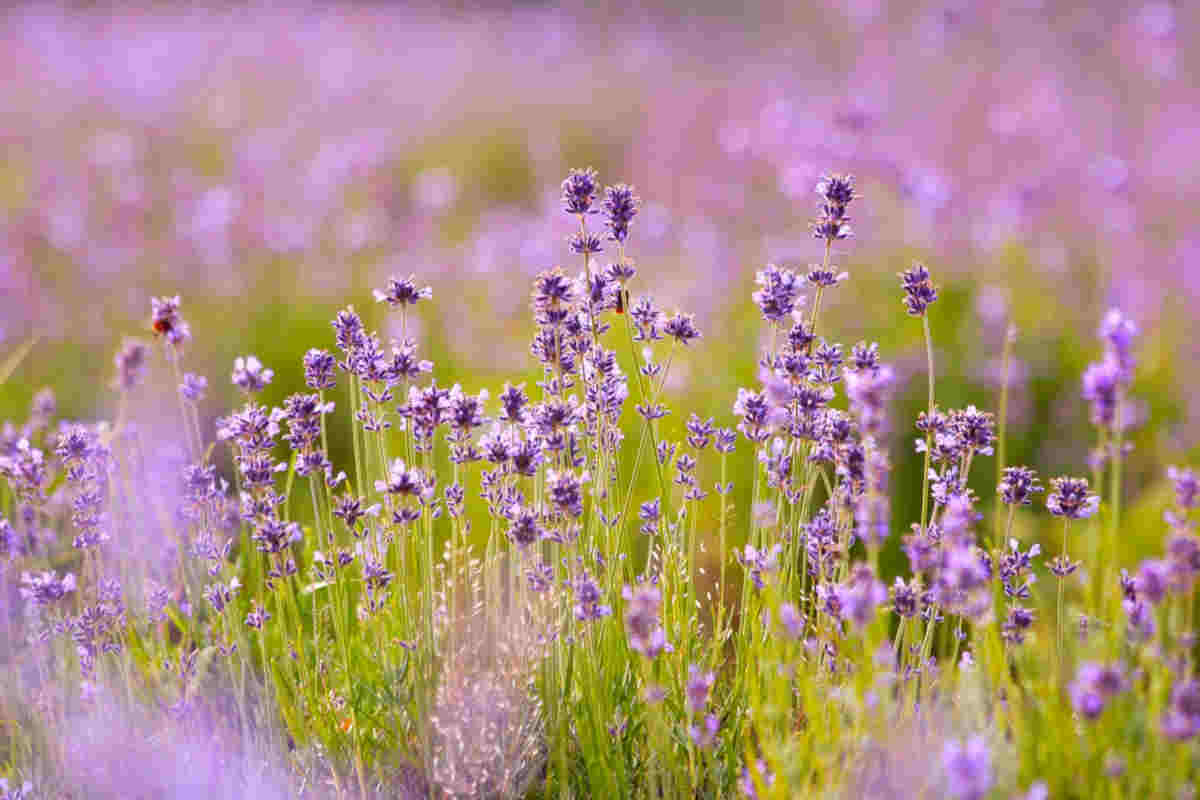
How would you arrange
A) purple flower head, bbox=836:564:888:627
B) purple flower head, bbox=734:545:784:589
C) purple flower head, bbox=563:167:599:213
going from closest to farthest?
purple flower head, bbox=836:564:888:627
purple flower head, bbox=734:545:784:589
purple flower head, bbox=563:167:599:213

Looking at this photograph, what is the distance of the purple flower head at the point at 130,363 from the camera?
68.6 inches

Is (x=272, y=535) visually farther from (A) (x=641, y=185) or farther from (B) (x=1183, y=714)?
(A) (x=641, y=185)

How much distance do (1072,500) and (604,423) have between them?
2.36 feet

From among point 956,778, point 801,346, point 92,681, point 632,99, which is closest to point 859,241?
point 801,346

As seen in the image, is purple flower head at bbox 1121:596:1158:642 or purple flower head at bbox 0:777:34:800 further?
purple flower head at bbox 0:777:34:800

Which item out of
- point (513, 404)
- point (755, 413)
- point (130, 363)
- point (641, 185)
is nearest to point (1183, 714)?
point (755, 413)

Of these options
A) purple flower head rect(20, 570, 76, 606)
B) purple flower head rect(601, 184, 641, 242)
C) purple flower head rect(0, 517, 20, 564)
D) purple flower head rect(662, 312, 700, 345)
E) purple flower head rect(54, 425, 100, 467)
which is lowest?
purple flower head rect(20, 570, 76, 606)

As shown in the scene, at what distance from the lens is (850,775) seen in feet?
4.94

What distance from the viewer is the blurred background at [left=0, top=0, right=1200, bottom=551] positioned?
4773 millimetres

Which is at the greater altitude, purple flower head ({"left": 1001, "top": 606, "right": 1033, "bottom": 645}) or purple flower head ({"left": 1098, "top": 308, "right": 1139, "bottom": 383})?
purple flower head ({"left": 1098, "top": 308, "right": 1139, "bottom": 383})

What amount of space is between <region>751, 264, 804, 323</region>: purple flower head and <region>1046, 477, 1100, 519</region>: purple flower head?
470 mm

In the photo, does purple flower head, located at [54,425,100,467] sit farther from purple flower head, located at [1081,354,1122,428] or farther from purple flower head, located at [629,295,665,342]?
purple flower head, located at [1081,354,1122,428]

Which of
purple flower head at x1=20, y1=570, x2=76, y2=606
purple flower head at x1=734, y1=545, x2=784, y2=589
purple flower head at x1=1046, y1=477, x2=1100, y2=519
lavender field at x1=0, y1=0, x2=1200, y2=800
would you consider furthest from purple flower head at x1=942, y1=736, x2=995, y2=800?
purple flower head at x1=20, y1=570, x2=76, y2=606

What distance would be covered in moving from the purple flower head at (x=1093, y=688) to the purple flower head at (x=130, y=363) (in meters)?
1.33
